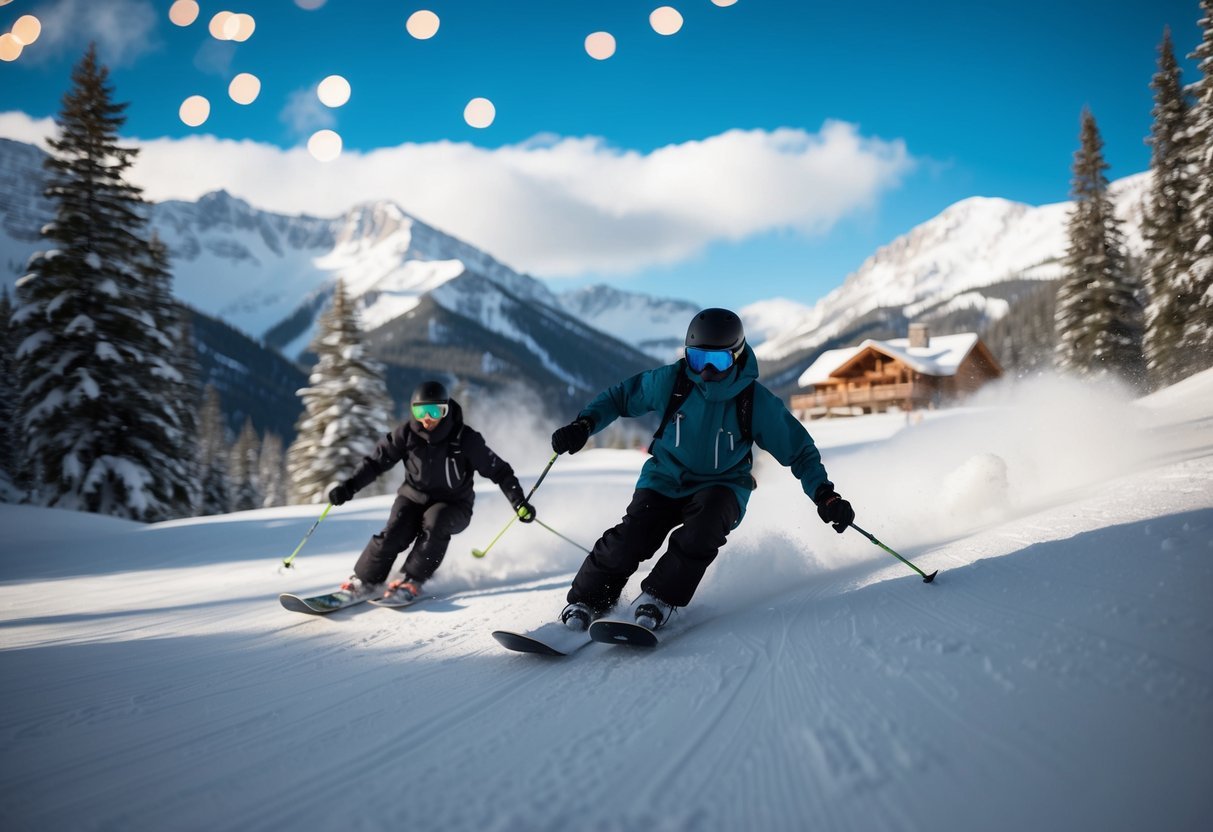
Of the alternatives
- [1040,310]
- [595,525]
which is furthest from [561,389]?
[595,525]

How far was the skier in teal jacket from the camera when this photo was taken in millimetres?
3322

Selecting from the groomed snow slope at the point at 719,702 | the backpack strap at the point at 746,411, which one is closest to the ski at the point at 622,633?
the groomed snow slope at the point at 719,702

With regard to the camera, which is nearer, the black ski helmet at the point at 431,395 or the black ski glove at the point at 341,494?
the black ski glove at the point at 341,494

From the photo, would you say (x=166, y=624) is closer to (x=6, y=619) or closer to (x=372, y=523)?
(x=6, y=619)

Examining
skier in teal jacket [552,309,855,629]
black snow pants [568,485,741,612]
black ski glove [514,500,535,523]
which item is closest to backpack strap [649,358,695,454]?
skier in teal jacket [552,309,855,629]

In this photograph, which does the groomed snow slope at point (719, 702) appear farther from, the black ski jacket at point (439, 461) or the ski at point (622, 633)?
the black ski jacket at point (439, 461)

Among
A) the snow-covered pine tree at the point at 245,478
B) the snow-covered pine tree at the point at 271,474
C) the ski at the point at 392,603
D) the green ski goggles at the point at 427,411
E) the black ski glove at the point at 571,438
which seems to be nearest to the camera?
the black ski glove at the point at 571,438

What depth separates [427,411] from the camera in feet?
17.1

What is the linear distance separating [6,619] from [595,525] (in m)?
5.62

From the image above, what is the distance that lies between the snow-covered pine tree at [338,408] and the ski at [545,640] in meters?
21.3

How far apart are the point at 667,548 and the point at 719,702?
4.38ft

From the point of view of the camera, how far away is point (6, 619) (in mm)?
4750

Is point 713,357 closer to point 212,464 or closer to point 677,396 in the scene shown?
point 677,396

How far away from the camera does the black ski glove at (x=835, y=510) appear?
11.1 feet
